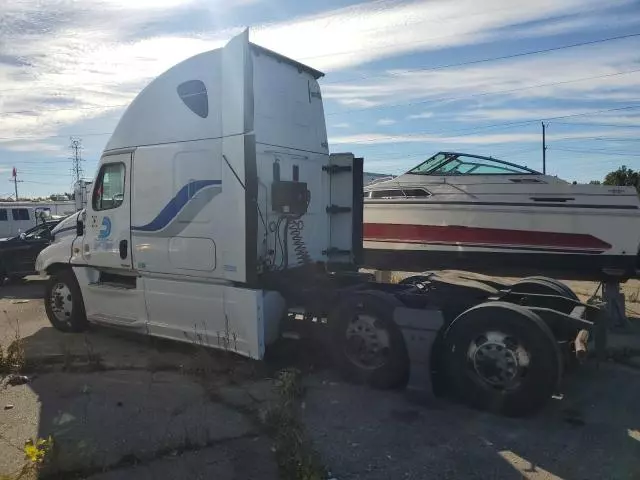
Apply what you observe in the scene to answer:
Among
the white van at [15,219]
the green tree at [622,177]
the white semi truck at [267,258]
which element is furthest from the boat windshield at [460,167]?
the green tree at [622,177]

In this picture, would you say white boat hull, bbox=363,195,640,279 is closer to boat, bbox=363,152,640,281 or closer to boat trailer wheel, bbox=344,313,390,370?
boat, bbox=363,152,640,281

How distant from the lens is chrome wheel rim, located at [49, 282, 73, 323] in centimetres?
826

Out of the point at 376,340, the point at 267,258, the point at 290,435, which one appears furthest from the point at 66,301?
the point at 290,435

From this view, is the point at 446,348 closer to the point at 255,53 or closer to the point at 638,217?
the point at 255,53

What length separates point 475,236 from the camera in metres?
9.91

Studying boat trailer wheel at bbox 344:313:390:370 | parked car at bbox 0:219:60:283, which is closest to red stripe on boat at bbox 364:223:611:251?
boat trailer wheel at bbox 344:313:390:370

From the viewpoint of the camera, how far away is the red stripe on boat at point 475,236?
9039 millimetres

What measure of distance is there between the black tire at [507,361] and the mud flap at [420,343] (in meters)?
0.16

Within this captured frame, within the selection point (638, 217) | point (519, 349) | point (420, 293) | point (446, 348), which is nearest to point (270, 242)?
point (420, 293)

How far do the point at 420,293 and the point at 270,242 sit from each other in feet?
6.19

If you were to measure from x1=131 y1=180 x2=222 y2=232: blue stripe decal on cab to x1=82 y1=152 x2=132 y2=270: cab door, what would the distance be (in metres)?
0.49

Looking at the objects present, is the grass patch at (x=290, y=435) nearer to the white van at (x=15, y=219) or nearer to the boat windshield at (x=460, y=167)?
the boat windshield at (x=460, y=167)

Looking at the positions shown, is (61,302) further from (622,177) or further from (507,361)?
(622,177)

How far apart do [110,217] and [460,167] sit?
6538 millimetres
